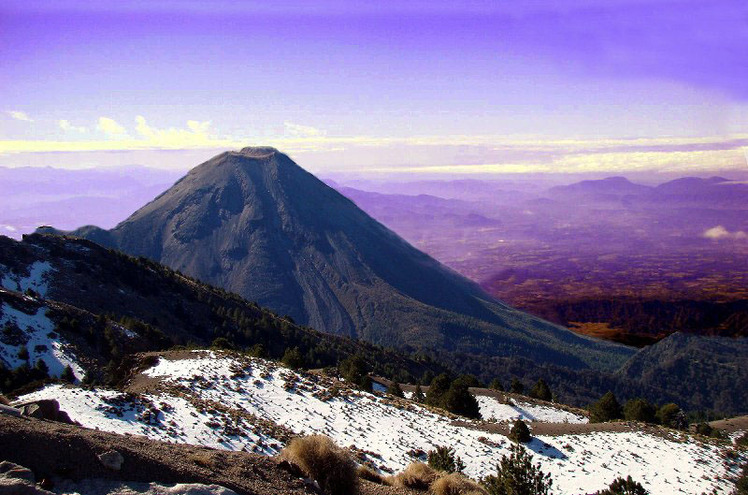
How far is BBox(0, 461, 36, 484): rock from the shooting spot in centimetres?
730

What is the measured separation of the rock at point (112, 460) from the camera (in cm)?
847

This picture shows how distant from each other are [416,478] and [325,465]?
8.20 ft

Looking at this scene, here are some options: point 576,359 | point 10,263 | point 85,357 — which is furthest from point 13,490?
point 576,359

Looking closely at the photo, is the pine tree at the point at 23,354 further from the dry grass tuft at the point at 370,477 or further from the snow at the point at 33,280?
the dry grass tuft at the point at 370,477

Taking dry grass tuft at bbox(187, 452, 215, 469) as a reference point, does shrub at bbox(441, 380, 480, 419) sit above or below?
below

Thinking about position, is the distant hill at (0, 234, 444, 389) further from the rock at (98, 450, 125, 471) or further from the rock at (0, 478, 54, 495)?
the rock at (0, 478, 54, 495)

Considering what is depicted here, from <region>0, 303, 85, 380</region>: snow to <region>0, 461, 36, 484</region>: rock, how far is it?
104 ft

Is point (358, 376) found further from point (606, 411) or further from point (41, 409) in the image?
point (41, 409)

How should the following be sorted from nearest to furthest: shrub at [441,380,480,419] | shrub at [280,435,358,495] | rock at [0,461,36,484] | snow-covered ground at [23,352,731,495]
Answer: rock at [0,461,36,484] < shrub at [280,435,358,495] < snow-covered ground at [23,352,731,495] < shrub at [441,380,480,419]

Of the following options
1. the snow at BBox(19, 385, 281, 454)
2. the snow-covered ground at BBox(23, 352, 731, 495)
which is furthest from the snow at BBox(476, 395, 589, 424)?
the snow at BBox(19, 385, 281, 454)

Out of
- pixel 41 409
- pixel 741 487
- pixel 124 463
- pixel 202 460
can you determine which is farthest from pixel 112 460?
pixel 741 487

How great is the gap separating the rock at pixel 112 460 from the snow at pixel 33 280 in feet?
198

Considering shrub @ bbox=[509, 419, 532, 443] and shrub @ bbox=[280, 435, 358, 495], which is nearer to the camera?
shrub @ bbox=[280, 435, 358, 495]

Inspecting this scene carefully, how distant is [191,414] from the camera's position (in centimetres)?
2144
